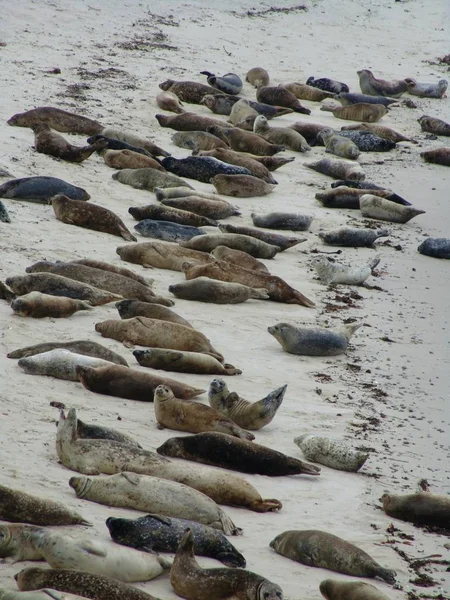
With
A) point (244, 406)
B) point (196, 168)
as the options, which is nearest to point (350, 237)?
point (196, 168)

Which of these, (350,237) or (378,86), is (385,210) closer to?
(350,237)

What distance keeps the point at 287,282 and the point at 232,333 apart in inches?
63.3

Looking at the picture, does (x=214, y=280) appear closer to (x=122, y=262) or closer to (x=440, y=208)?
(x=122, y=262)

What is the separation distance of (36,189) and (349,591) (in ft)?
21.8

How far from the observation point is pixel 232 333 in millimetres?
7848

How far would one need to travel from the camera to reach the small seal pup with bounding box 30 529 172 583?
155 inches

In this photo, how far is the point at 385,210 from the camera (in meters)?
11.9

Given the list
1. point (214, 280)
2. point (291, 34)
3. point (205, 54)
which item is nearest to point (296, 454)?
point (214, 280)

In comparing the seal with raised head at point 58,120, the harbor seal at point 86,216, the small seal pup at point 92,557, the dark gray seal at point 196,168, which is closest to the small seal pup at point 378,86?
the seal with raised head at point 58,120

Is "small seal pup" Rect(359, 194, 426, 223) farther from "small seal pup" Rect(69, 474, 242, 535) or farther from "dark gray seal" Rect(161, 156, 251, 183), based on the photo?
"small seal pup" Rect(69, 474, 242, 535)

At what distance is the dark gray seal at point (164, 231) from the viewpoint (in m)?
9.87

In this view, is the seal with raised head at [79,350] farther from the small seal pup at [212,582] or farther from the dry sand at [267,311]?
the small seal pup at [212,582]

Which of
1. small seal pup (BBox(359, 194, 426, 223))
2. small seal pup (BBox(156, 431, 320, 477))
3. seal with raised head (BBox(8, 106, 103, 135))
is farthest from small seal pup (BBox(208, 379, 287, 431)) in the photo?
seal with raised head (BBox(8, 106, 103, 135))

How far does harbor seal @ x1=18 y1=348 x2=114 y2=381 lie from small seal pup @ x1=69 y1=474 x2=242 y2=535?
1.58 m
